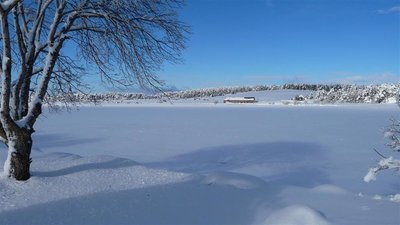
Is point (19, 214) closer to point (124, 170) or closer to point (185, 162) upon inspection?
point (124, 170)

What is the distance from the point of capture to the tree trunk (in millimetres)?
6718

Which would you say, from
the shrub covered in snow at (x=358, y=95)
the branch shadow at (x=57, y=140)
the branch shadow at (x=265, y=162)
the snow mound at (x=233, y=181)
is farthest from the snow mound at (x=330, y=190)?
the shrub covered in snow at (x=358, y=95)

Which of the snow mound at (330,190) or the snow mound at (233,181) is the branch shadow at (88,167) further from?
the snow mound at (330,190)

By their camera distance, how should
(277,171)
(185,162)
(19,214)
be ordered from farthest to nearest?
1. (185,162)
2. (277,171)
3. (19,214)

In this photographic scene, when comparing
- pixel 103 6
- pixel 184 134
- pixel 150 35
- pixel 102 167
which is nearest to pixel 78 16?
pixel 103 6

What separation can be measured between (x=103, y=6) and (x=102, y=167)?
9.64 feet

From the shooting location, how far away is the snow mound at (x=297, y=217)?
5310 mm

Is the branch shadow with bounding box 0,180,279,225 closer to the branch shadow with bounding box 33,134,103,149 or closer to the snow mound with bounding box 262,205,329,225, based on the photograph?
the snow mound with bounding box 262,205,329,225

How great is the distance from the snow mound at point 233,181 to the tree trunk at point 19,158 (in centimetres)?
306

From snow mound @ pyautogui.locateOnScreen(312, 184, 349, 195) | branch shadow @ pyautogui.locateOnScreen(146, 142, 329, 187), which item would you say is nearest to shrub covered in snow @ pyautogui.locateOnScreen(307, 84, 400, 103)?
branch shadow @ pyautogui.locateOnScreen(146, 142, 329, 187)

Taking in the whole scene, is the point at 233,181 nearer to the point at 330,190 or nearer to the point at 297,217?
the point at 330,190

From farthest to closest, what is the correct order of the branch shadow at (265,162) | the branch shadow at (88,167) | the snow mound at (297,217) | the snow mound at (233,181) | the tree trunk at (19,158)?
the branch shadow at (265,162)
the snow mound at (233,181)
the branch shadow at (88,167)
the tree trunk at (19,158)
the snow mound at (297,217)

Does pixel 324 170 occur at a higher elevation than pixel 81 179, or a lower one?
lower

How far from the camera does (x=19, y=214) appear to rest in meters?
5.25
